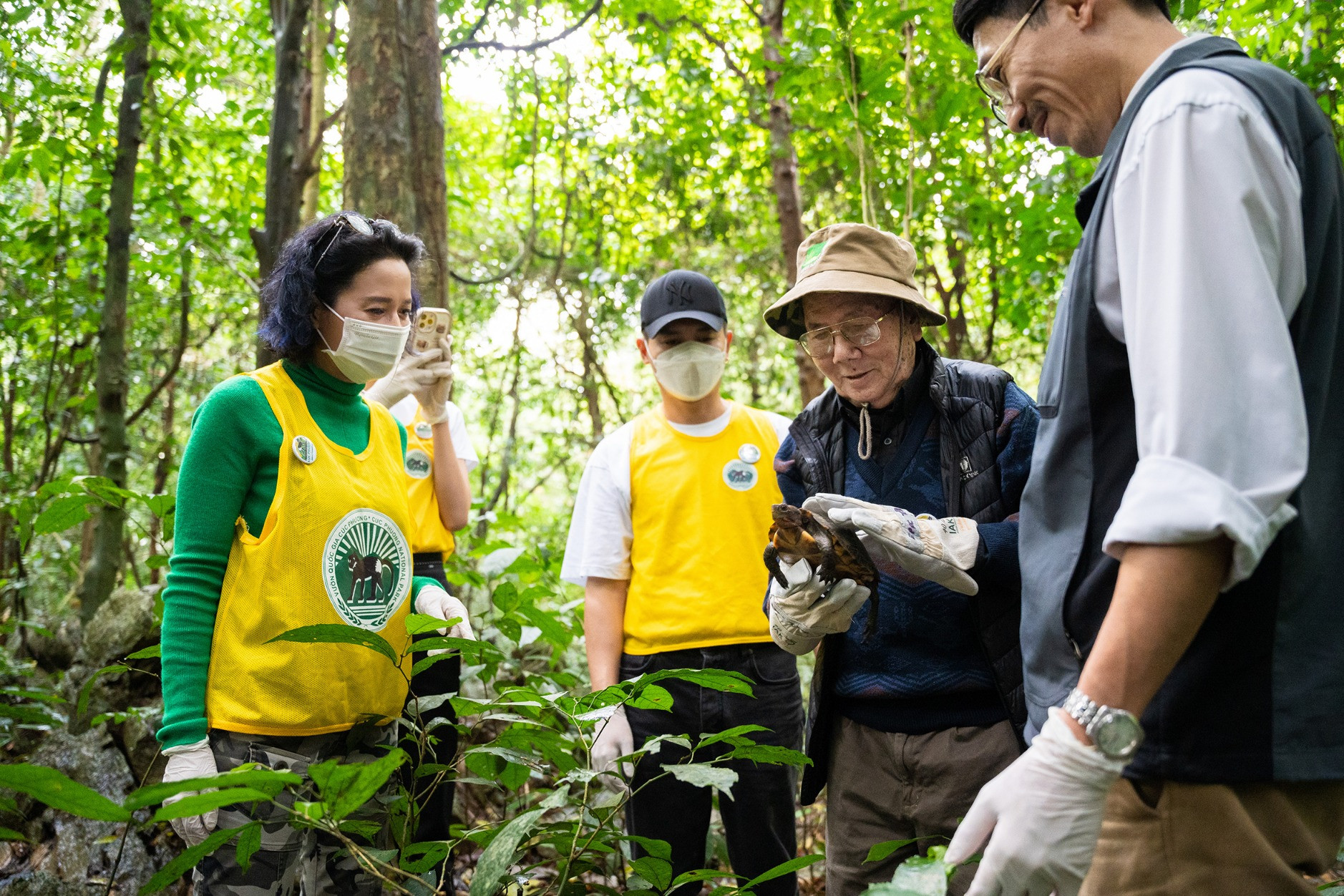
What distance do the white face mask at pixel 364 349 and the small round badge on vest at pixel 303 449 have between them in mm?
271

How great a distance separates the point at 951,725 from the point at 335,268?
6.11 feet

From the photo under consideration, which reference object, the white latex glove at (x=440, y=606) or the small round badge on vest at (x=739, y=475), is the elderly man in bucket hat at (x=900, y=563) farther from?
the white latex glove at (x=440, y=606)

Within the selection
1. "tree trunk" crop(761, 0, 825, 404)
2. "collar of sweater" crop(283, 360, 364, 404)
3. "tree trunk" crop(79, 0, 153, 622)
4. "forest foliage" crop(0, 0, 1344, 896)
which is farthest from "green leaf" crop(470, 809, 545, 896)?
"tree trunk" crop(761, 0, 825, 404)

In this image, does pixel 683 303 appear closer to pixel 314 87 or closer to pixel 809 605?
pixel 809 605

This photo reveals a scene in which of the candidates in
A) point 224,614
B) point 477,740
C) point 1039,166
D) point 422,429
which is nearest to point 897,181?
point 1039,166

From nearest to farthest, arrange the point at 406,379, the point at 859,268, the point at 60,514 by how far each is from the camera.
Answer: the point at 859,268, the point at 60,514, the point at 406,379

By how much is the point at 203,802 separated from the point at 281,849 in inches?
41.5

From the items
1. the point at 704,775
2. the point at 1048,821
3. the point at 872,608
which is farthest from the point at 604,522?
the point at 1048,821

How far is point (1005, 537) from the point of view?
1.86 m

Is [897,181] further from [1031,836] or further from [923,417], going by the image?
[1031,836]

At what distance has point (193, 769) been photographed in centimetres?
182

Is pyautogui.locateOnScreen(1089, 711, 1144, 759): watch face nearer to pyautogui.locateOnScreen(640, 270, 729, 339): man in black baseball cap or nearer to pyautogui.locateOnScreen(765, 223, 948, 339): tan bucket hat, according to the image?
pyautogui.locateOnScreen(765, 223, 948, 339): tan bucket hat

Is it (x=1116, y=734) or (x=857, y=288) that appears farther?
(x=857, y=288)

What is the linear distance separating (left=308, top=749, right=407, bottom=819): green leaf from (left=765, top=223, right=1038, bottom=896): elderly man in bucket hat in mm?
1005
